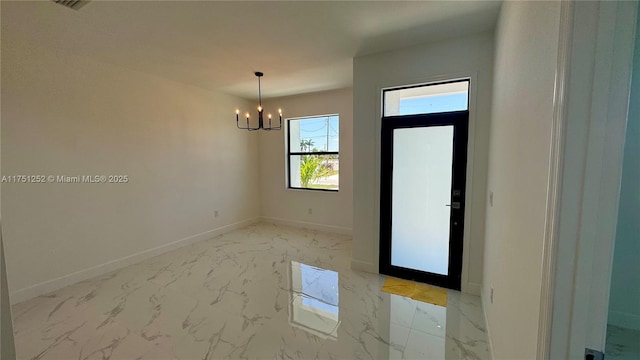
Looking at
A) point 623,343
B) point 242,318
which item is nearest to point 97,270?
point 242,318

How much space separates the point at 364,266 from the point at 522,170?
2465 mm

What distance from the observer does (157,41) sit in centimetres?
278

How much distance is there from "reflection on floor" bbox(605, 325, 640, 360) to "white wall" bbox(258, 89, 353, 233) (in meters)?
3.68

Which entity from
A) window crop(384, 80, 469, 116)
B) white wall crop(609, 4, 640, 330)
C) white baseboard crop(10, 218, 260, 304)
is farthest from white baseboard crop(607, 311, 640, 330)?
white baseboard crop(10, 218, 260, 304)

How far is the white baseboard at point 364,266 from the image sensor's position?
341 cm

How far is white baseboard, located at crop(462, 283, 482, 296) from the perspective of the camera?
9.41 feet

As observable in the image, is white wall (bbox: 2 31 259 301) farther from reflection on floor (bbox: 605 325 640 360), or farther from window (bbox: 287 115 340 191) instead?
reflection on floor (bbox: 605 325 640 360)

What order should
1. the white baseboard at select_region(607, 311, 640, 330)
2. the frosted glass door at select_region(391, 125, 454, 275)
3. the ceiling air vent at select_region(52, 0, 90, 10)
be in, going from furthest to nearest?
the frosted glass door at select_region(391, 125, 454, 275) → the ceiling air vent at select_region(52, 0, 90, 10) → the white baseboard at select_region(607, 311, 640, 330)

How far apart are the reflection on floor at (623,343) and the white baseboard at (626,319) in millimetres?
32

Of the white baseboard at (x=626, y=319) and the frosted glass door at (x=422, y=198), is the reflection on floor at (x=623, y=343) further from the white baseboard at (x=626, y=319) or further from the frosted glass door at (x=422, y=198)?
the frosted glass door at (x=422, y=198)

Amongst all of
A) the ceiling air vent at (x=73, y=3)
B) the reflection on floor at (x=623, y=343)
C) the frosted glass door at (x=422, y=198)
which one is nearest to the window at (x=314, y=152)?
the frosted glass door at (x=422, y=198)

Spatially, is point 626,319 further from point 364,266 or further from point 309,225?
point 309,225

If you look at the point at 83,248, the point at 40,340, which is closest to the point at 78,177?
the point at 83,248

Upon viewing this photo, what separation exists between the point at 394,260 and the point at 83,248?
3802 millimetres
